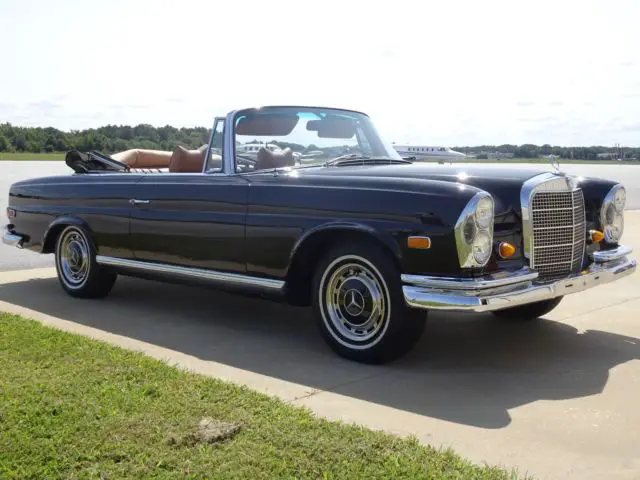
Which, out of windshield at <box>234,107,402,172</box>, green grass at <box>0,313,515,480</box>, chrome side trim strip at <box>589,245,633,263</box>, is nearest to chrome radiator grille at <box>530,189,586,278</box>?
chrome side trim strip at <box>589,245,633,263</box>

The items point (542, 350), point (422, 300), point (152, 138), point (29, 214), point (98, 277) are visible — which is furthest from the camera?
point (152, 138)

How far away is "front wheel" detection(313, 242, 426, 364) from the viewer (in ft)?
14.4

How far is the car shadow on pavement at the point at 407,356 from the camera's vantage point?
402cm

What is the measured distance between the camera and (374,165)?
553cm

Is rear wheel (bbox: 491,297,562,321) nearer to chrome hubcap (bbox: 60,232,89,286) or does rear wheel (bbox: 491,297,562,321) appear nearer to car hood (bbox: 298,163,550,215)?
car hood (bbox: 298,163,550,215)

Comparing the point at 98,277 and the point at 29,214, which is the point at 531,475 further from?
the point at 29,214

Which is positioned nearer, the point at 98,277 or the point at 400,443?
the point at 400,443

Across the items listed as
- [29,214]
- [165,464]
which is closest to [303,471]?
[165,464]

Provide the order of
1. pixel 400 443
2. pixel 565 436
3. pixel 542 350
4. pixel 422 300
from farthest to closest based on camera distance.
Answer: pixel 542 350 < pixel 422 300 < pixel 565 436 < pixel 400 443

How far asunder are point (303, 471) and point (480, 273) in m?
1.72

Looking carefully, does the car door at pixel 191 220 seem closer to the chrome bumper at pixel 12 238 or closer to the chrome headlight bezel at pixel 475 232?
the chrome headlight bezel at pixel 475 232

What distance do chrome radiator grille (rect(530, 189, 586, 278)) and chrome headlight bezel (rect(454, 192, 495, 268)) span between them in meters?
0.43

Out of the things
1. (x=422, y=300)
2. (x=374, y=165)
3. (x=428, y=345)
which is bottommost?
(x=428, y=345)

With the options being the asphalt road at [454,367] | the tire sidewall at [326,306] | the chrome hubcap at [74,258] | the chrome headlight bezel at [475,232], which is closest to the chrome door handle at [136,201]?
the chrome hubcap at [74,258]
